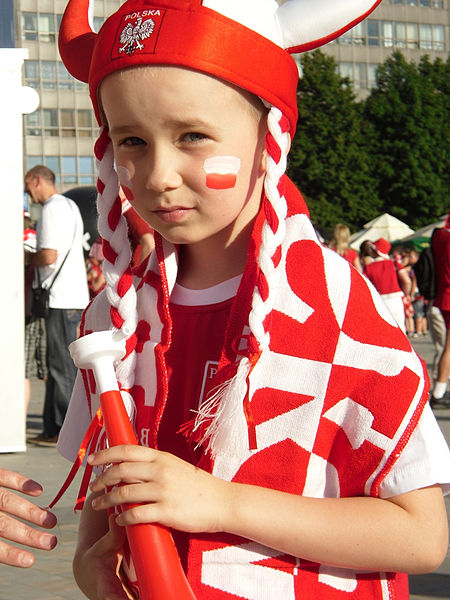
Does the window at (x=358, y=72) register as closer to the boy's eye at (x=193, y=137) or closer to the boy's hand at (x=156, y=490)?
the boy's eye at (x=193, y=137)

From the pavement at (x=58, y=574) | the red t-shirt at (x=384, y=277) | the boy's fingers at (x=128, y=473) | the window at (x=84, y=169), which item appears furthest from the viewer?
the window at (x=84, y=169)

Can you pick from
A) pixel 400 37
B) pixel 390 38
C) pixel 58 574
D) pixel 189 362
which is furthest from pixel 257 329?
pixel 400 37

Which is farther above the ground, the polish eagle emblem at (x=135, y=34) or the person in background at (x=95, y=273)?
the polish eagle emblem at (x=135, y=34)

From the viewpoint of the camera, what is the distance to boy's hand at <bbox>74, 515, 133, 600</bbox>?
1.57m

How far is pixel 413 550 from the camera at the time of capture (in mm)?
1517

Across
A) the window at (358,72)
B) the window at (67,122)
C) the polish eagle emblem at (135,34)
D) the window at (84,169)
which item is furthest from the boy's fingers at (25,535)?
the window at (358,72)

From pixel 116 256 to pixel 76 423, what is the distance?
1.10 feet

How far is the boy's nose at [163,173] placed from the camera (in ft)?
5.03

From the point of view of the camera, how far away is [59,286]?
7.63 meters

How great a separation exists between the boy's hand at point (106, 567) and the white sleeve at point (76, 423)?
280 millimetres

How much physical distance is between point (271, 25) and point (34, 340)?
21.8 feet

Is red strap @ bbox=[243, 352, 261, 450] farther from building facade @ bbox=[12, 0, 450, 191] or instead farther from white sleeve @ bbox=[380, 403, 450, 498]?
building facade @ bbox=[12, 0, 450, 191]

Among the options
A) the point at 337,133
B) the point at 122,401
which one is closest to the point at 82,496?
the point at 122,401

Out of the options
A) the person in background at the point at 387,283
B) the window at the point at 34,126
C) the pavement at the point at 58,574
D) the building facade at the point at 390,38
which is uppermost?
the building facade at the point at 390,38
